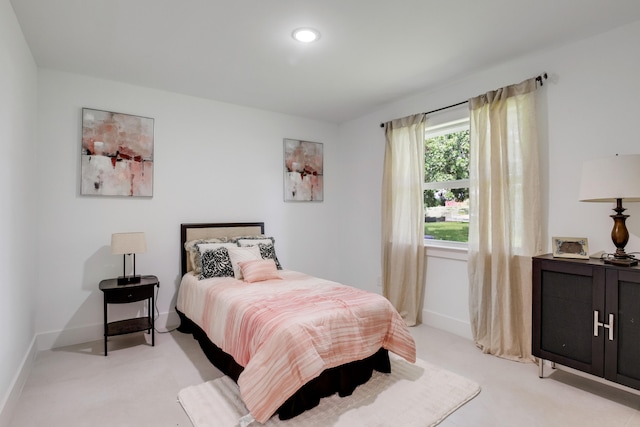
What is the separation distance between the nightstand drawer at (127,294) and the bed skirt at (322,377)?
2.57ft

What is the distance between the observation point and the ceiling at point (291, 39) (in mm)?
2146

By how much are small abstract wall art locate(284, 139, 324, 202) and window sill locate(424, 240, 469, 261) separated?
5.84 feet

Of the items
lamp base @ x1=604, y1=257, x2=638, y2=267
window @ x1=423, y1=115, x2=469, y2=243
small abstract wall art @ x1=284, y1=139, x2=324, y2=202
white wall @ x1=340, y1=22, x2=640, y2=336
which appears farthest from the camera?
small abstract wall art @ x1=284, y1=139, x2=324, y2=202

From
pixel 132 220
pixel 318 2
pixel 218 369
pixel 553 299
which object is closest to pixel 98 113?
pixel 132 220

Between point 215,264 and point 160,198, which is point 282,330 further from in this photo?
point 160,198

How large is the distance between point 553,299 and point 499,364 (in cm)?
74

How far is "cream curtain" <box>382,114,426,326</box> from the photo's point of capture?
12.3ft

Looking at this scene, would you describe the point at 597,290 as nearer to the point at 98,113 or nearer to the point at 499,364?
the point at 499,364

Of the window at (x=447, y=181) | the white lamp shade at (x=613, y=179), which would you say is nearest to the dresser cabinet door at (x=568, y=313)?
the white lamp shade at (x=613, y=179)

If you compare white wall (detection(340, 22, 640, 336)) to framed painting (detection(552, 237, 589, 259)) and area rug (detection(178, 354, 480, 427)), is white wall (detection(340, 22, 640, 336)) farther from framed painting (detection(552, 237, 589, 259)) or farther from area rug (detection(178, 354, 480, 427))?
area rug (detection(178, 354, 480, 427))

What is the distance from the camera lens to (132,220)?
344 centimetres

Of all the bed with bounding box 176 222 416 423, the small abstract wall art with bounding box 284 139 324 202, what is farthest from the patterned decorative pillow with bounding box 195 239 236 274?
the small abstract wall art with bounding box 284 139 324 202

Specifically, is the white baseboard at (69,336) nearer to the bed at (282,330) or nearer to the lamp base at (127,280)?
the lamp base at (127,280)

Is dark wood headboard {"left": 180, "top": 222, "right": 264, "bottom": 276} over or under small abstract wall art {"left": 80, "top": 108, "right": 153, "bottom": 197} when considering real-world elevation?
under
